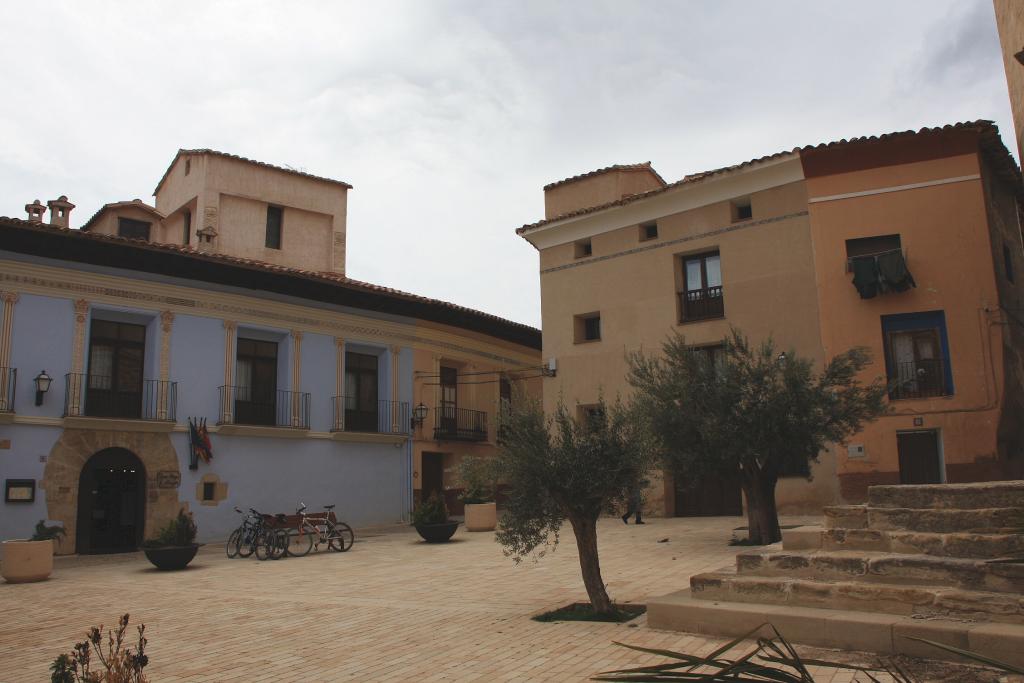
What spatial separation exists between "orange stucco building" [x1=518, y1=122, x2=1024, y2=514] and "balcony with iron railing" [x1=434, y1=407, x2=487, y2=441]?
552 cm

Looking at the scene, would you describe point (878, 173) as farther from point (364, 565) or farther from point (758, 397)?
point (364, 565)

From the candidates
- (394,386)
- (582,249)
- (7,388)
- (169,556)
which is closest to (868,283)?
(582,249)

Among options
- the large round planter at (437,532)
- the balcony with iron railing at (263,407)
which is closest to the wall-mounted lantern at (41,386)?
the balcony with iron railing at (263,407)

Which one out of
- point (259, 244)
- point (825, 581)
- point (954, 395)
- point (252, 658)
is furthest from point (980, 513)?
point (259, 244)

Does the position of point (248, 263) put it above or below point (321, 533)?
above

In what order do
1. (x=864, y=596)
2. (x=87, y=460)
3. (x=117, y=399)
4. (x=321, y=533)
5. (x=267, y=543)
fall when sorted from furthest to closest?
(x=117, y=399), (x=87, y=460), (x=321, y=533), (x=267, y=543), (x=864, y=596)

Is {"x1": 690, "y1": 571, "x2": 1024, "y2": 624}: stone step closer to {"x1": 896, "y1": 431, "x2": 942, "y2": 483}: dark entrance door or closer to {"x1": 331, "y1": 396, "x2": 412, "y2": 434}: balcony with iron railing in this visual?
{"x1": 896, "y1": 431, "x2": 942, "y2": 483}: dark entrance door

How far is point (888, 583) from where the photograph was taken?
284 inches

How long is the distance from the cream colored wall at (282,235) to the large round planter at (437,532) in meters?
13.0

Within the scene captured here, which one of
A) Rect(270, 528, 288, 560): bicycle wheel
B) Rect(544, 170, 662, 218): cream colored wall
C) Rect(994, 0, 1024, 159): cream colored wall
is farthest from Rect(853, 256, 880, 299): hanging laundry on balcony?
Rect(270, 528, 288, 560): bicycle wheel

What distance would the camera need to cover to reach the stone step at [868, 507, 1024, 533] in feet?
24.3

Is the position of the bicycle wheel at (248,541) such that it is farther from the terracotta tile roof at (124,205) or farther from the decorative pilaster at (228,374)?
the terracotta tile roof at (124,205)

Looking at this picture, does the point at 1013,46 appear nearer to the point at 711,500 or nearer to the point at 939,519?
the point at 939,519

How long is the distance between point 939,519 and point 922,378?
38.2ft
